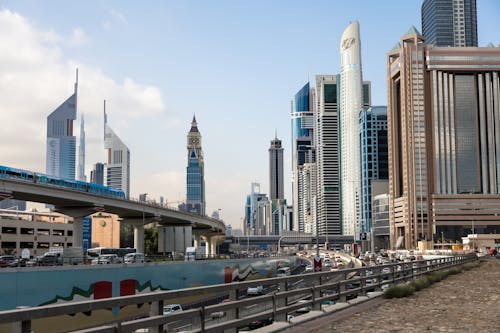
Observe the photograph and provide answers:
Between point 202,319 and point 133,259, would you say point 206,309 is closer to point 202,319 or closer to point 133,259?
point 202,319

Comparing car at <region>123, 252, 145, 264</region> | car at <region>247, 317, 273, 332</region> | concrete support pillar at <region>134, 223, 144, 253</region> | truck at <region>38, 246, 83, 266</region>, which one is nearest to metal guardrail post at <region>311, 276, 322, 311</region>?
car at <region>247, 317, 273, 332</region>

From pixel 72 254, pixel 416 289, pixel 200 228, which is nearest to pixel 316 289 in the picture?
pixel 416 289

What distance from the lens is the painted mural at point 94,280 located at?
36.6 metres

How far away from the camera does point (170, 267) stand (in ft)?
192

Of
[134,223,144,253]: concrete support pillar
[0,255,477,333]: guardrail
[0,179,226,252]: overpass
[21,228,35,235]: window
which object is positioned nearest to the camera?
[0,255,477,333]: guardrail

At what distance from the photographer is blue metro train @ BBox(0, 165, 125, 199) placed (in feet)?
220

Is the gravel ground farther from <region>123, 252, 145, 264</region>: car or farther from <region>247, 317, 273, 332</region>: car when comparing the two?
<region>123, 252, 145, 264</region>: car

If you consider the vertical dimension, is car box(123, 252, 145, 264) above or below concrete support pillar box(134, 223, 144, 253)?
below

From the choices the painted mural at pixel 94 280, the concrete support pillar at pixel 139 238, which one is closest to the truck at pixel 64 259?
the painted mural at pixel 94 280

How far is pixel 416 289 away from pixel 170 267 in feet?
131

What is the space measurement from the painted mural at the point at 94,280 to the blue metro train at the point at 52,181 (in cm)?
2168

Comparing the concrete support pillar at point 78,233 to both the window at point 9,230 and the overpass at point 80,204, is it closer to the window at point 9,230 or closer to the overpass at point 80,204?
the overpass at point 80,204

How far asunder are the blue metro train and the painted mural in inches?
854

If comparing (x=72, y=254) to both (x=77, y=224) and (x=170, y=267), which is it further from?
(x=77, y=224)
